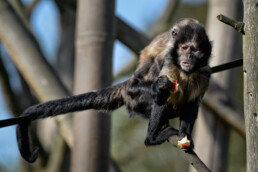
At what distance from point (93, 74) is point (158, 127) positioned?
1765mm

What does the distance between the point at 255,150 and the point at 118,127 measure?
1334 centimetres

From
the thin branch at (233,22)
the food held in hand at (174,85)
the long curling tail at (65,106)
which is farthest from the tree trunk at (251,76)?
the long curling tail at (65,106)

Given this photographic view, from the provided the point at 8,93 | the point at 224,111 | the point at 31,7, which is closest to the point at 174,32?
the point at 224,111

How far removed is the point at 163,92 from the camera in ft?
14.6

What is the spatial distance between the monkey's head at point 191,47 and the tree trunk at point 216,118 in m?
3.06

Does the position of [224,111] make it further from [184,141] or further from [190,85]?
[184,141]

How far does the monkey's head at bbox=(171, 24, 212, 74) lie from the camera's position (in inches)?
180

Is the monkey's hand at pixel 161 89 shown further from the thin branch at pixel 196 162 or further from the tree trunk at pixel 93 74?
the tree trunk at pixel 93 74

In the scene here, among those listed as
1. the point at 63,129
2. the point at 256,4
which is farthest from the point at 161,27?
the point at 256,4

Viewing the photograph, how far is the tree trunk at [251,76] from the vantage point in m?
3.11

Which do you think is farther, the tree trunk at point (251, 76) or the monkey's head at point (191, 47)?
the monkey's head at point (191, 47)

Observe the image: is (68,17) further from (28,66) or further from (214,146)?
(214,146)

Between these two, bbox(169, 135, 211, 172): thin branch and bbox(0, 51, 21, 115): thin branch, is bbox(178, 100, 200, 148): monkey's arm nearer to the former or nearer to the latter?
bbox(169, 135, 211, 172): thin branch

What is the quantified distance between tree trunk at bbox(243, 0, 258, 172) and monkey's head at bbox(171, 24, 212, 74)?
1403mm
